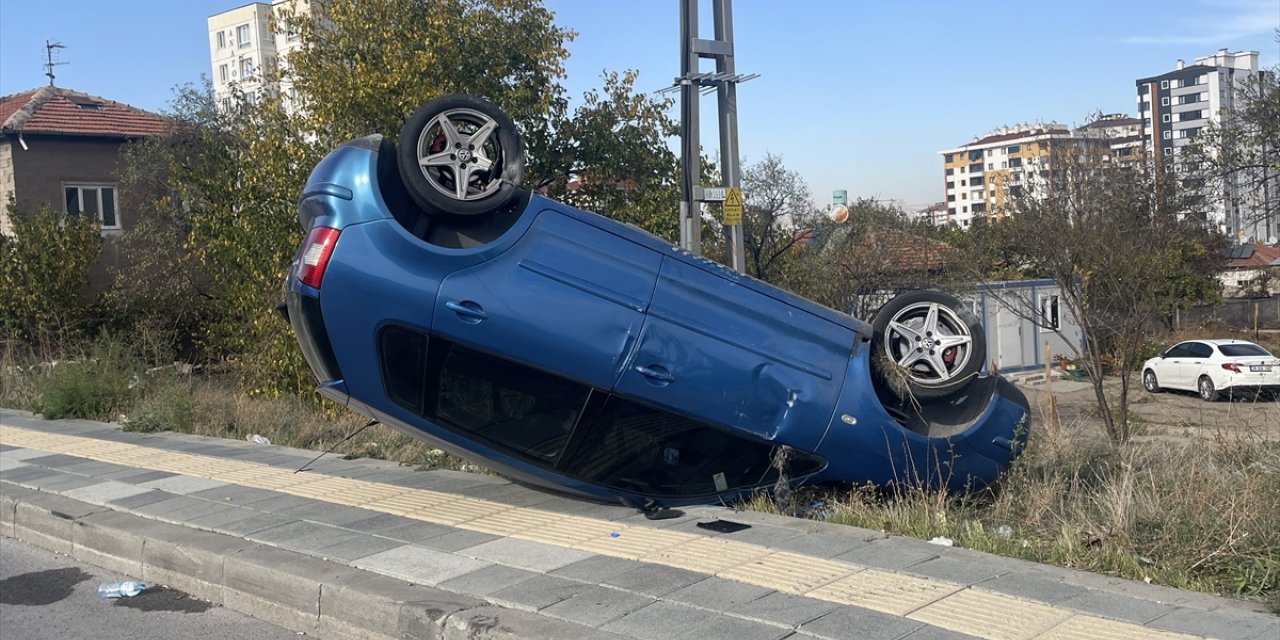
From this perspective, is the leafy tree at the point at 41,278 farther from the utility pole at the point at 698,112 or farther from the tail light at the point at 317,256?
the tail light at the point at 317,256

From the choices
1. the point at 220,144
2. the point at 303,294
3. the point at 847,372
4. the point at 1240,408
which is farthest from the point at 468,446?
the point at 220,144

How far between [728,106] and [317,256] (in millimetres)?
7071

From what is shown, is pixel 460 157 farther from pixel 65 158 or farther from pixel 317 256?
pixel 65 158

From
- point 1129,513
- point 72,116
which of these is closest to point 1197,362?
point 1129,513

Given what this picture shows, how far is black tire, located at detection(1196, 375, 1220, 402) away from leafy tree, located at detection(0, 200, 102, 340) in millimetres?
24380

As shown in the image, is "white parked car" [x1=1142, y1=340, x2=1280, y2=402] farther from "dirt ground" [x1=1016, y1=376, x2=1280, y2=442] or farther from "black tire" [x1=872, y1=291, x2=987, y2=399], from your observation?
"black tire" [x1=872, y1=291, x2=987, y2=399]

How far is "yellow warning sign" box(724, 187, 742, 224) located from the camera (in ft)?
39.4

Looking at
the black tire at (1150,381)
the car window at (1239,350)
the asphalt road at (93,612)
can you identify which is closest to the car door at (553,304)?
the asphalt road at (93,612)

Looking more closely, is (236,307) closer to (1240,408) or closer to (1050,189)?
(1050,189)

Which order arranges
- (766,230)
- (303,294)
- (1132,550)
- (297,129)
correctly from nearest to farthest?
1. (1132,550)
2. (303,294)
3. (297,129)
4. (766,230)

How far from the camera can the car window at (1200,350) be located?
25922 mm

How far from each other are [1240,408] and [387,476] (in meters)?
7.35

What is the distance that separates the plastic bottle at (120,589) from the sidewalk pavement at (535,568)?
17 centimetres

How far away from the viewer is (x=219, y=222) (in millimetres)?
15281
